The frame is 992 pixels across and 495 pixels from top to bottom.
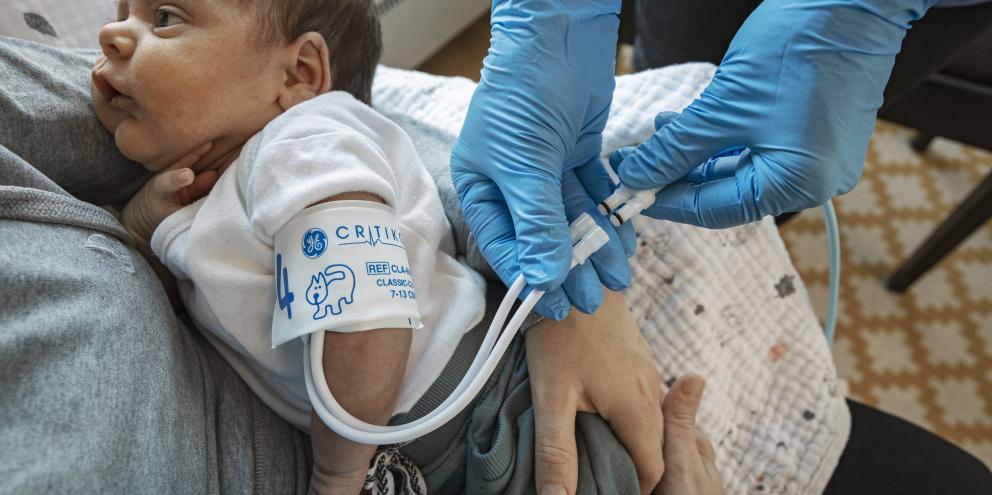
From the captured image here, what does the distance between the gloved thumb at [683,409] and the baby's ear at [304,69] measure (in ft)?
1.87

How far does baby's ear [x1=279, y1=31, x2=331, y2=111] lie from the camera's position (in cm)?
76

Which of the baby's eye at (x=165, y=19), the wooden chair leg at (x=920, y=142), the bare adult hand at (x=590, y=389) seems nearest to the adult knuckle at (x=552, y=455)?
the bare adult hand at (x=590, y=389)

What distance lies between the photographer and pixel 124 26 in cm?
70

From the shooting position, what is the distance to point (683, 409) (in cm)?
82

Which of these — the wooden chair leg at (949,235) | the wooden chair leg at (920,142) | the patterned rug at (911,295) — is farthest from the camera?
the wooden chair leg at (920,142)

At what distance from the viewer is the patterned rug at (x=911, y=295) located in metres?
1.61

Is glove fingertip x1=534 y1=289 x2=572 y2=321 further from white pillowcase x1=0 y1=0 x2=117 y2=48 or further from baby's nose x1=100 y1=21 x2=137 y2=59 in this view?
white pillowcase x1=0 y1=0 x2=117 y2=48

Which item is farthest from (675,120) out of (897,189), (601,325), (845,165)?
(897,189)

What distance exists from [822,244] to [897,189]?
315 mm

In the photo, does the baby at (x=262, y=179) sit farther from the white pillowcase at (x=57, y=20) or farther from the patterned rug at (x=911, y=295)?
the patterned rug at (x=911, y=295)

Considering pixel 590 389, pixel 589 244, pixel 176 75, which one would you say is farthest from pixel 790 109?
pixel 176 75

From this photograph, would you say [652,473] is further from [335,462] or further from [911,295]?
[911,295]

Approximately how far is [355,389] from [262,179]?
22cm

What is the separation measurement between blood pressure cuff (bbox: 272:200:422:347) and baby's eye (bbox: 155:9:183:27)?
270 mm
